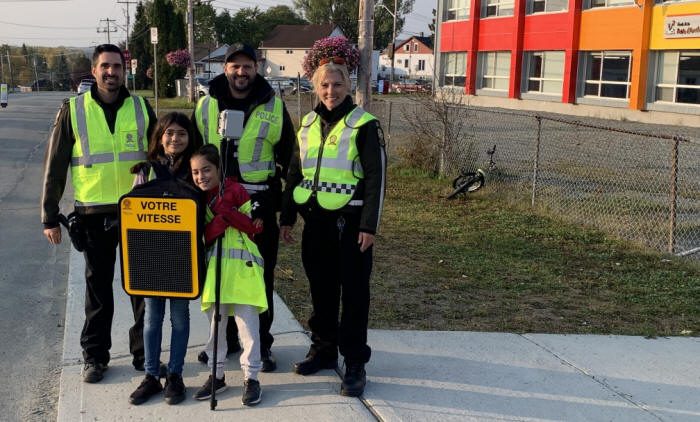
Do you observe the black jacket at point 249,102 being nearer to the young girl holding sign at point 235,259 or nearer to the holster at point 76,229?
the young girl holding sign at point 235,259

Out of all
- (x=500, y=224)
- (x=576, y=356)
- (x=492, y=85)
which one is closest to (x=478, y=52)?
(x=492, y=85)

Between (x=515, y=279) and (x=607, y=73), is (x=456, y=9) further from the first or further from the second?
(x=515, y=279)

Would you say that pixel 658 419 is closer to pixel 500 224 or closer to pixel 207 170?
pixel 207 170

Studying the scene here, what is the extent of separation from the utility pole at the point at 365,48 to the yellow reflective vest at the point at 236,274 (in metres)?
6.40

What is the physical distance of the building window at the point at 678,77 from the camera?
88.9ft

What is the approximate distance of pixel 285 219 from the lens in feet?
15.1

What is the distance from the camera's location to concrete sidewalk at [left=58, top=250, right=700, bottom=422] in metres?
4.07

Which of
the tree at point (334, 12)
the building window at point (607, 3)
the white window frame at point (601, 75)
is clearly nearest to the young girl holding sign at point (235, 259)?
the white window frame at point (601, 75)

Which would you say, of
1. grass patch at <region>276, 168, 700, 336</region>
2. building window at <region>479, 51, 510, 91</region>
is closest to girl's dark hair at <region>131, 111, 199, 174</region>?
grass patch at <region>276, 168, 700, 336</region>

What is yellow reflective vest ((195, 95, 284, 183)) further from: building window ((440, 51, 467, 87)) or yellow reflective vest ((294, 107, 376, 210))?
building window ((440, 51, 467, 87))

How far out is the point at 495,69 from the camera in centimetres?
3938

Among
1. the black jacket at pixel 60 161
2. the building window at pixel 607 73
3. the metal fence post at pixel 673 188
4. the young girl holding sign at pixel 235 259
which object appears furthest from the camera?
the building window at pixel 607 73

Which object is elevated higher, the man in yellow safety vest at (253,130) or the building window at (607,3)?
the building window at (607,3)

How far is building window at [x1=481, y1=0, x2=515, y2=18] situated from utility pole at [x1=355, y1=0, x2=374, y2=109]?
29.2 m
